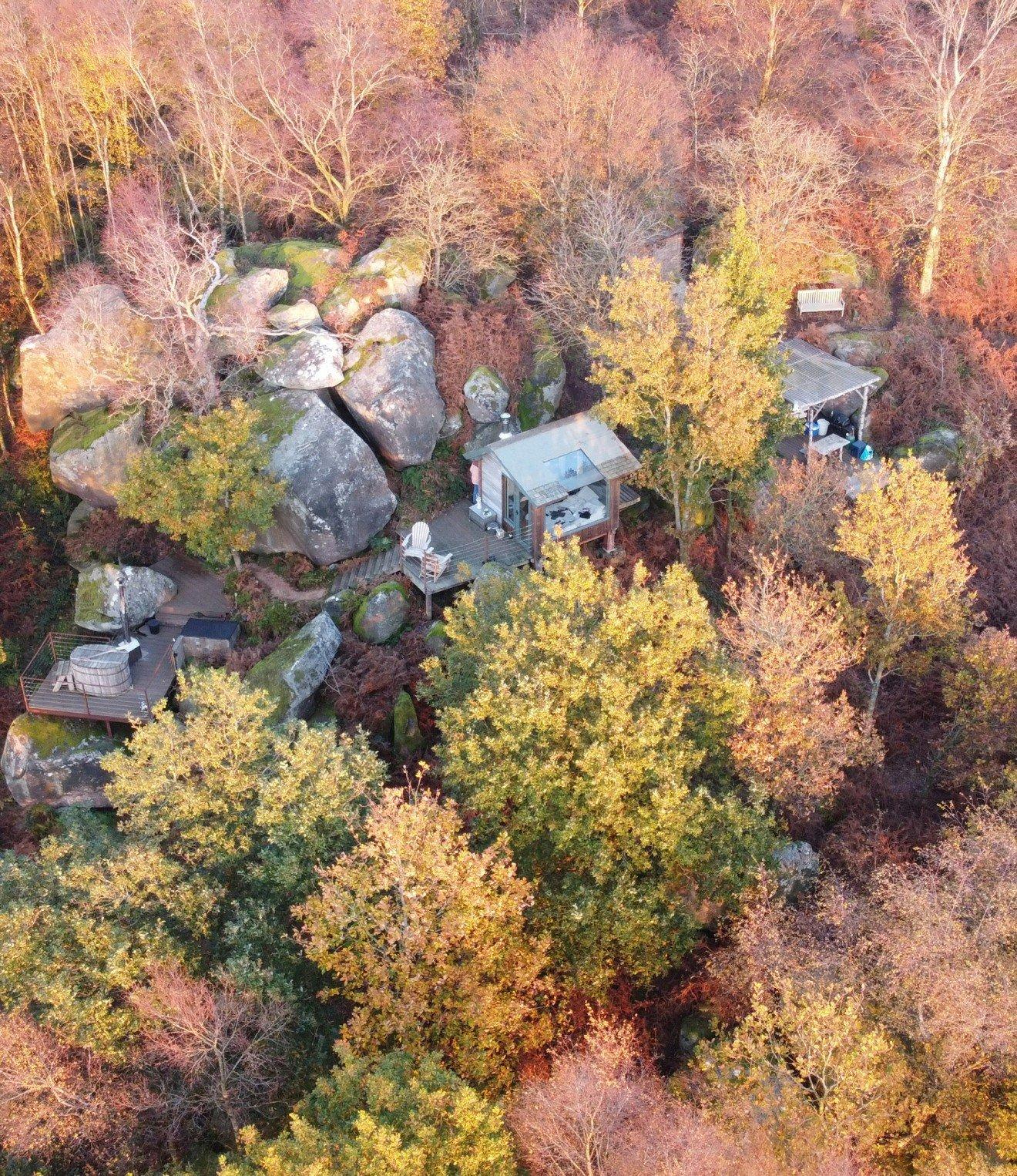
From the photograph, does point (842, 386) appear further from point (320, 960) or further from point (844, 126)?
point (320, 960)

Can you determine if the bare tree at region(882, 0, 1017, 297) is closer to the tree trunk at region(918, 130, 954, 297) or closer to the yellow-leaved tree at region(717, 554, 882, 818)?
the tree trunk at region(918, 130, 954, 297)

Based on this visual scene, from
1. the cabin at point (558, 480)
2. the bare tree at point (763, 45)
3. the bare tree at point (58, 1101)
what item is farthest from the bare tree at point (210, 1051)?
the bare tree at point (763, 45)

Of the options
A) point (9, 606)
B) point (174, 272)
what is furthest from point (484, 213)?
point (9, 606)

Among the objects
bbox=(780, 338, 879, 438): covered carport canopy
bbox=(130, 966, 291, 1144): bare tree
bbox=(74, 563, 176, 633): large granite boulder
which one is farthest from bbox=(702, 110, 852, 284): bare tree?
bbox=(130, 966, 291, 1144): bare tree

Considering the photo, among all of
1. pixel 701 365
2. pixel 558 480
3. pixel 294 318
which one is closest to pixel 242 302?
pixel 294 318

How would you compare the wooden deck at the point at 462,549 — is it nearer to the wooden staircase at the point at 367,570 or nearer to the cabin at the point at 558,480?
the cabin at the point at 558,480

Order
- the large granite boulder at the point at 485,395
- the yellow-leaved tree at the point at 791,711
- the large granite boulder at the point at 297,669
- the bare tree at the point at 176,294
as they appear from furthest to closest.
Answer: the large granite boulder at the point at 485,395, the bare tree at the point at 176,294, the large granite boulder at the point at 297,669, the yellow-leaved tree at the point at 791,711

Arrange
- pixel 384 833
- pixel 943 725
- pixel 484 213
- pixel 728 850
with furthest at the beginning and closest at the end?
pixel 484 213
pixel 943 725
pixel 728 850
pixel 384 833
